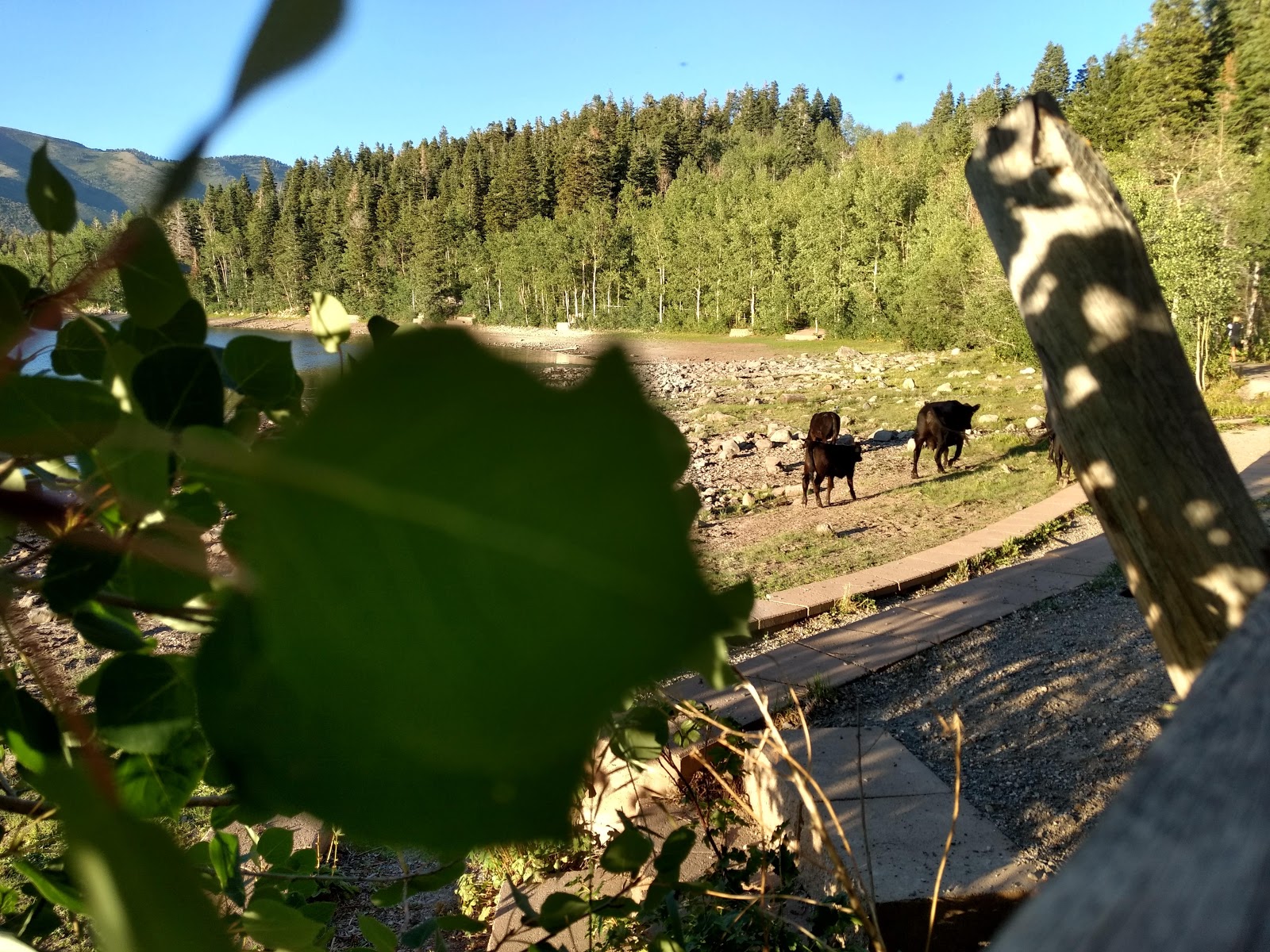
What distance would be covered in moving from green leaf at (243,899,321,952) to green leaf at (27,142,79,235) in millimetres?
327

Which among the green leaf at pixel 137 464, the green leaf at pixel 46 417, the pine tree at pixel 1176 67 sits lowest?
the green leaf at pixel 137 464

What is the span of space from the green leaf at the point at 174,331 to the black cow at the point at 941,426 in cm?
841

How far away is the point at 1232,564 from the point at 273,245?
3.76 feet

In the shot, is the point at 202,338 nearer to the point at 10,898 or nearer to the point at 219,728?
the point at 219,728

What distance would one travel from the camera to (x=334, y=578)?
Answer: 3.4 inches

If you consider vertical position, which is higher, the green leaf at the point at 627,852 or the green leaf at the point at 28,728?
the green leaf at the point at 28,728

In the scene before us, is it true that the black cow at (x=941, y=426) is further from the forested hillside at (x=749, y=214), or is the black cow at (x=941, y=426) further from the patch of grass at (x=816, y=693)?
the patch of grass at (x=816, y=693)

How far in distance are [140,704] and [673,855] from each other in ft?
1.90

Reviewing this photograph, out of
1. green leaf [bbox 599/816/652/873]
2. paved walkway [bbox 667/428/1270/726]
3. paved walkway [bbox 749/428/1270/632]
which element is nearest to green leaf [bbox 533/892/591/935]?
green leaf [bbox 599/816/652/873]

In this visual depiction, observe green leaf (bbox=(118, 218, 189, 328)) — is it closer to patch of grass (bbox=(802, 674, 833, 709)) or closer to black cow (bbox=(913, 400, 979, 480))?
patch of grass (bbox=(802, 674, 833, 709))

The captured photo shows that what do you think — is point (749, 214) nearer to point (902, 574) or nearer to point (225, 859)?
point (902, 574)

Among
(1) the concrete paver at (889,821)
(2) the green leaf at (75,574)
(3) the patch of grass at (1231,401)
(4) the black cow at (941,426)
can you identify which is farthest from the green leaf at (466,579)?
(3) the patch of grass at (1231,401)

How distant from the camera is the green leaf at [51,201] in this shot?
0.33m

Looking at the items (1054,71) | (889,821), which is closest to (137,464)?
(889,821)
